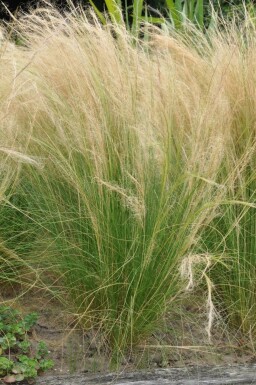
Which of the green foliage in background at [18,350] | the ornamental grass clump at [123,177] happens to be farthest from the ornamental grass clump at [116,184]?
the green foliage in background at [18,350]

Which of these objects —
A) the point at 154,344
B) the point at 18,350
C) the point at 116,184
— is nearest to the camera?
the point at 116,184

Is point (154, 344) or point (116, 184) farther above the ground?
point (116, 184)

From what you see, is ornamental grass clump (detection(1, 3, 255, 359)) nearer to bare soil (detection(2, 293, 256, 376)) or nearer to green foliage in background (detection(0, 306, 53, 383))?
bare soil (detection(2, 293, 256, 376))

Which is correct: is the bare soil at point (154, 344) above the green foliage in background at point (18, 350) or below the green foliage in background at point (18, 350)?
below

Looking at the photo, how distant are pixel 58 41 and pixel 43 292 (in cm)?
117

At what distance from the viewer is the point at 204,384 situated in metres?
2.68

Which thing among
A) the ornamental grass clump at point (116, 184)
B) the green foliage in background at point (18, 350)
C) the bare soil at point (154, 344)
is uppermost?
the ornamental grass clump at point (116, 184)

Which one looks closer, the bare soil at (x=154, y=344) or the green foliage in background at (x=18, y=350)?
the green foliage in background at (x=18, y=350)

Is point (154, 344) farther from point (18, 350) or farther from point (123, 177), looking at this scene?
point (123, 177)

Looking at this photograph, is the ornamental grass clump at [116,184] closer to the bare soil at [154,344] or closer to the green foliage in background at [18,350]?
the bare soil at [154,344]

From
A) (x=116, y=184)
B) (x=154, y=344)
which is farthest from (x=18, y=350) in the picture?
(x=116, y=184)

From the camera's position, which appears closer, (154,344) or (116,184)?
(116,184)

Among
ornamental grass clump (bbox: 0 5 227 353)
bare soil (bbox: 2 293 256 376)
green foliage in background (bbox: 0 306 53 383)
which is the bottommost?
bare soil (bbox: 2 293 256 376)

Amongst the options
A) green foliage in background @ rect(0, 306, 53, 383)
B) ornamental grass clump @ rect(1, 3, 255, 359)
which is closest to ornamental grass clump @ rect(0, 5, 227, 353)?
ornamental grass clump @ rect(1, 3, 255, 359)
